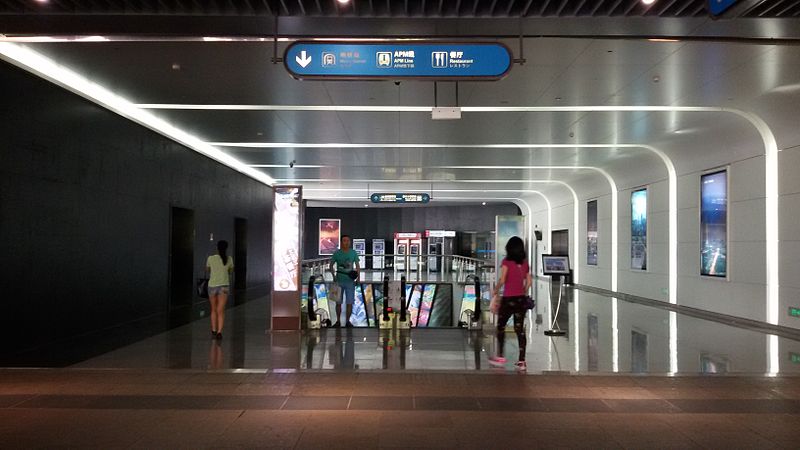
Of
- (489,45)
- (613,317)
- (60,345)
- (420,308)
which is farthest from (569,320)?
(60,345)

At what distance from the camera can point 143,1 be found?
16.6 feet

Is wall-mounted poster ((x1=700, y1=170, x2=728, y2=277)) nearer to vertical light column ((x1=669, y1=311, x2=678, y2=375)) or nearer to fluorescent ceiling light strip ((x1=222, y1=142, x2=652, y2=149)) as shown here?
vertical light column ((x1=669, y1=311, x2=678, y2=375))

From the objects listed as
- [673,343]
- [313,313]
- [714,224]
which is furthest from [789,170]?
[313,313]

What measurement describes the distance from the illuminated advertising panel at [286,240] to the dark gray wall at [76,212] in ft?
9.17

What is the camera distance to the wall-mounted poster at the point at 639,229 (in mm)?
15891

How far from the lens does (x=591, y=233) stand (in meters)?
20.8

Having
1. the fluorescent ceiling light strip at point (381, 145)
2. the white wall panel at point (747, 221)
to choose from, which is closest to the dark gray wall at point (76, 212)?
the fluorescent ceiling light strip at point (381, 145)

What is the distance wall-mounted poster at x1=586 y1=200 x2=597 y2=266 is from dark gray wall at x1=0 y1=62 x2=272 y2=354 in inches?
543

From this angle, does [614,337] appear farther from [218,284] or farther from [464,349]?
[218,284]

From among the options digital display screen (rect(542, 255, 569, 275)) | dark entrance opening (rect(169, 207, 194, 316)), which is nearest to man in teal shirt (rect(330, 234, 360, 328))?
digital display screen (rect(542, 255, 569, 275))

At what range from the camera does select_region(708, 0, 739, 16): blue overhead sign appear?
3.97m

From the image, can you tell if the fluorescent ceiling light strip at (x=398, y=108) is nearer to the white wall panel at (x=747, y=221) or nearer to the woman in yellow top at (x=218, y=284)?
the white wall panel at (x=747, y=221)

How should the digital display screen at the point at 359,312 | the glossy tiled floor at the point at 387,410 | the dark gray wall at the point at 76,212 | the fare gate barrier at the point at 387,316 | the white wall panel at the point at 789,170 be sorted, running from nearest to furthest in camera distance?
1. the glossy tiled floor at the point at 387,410
2. the dark gray wall at the point at 76,212
3. the white wall panel at the point at 789,170
4. the fare gate barrier at the point at 387,316
5. the digital display screen at the point at 359,312

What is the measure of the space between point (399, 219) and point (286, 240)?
2512 cm
